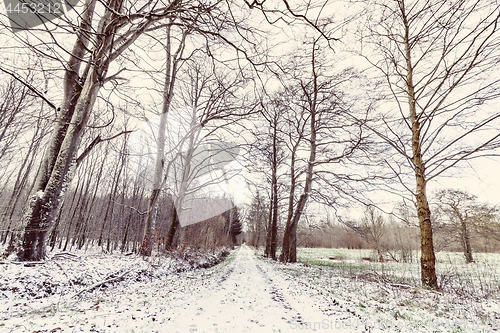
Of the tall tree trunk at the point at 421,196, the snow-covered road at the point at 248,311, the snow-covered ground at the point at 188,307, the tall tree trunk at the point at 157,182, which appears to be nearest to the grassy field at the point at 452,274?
the tall tree trunk at the point at 421,196

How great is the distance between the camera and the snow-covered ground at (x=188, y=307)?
2658mm

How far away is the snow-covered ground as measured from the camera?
266 cm

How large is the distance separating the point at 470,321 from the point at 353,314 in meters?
1.58

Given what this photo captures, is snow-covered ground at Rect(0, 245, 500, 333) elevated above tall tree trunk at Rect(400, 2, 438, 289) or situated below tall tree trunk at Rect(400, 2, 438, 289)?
below

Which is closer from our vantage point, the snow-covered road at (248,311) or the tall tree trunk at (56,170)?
the snow-covered road at (248,311)

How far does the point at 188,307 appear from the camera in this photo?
3449 mm

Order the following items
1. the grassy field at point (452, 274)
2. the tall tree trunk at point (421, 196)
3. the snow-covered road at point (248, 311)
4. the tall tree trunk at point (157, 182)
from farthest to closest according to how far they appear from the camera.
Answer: the tall tree trunk at point (157, 182) < the grassy field at point (452, 274) < the tall tree trunk at point (421, 196) < the snow-covered road at point (248, 311)

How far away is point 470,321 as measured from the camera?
9.50 feet

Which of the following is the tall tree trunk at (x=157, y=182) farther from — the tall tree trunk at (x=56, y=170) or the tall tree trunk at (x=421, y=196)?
the tall tree trunk at (x=421, y=196)

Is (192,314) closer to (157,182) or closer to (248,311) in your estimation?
(248,311)

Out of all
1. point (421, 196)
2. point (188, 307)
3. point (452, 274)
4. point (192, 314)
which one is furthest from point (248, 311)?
point (452, 274)

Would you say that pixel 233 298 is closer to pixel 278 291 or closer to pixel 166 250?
pixel 278 291

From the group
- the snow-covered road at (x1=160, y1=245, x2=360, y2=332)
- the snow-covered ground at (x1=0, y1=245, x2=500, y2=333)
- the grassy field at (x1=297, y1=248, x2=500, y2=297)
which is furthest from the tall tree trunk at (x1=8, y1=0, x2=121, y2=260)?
the grassy field at (x1=297, y1=248, x2=500, y2=297)

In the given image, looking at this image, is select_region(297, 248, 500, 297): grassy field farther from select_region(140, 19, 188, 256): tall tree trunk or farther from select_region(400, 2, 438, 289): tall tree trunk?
select_region(140, 19, 188, 256): tall tree trunk
